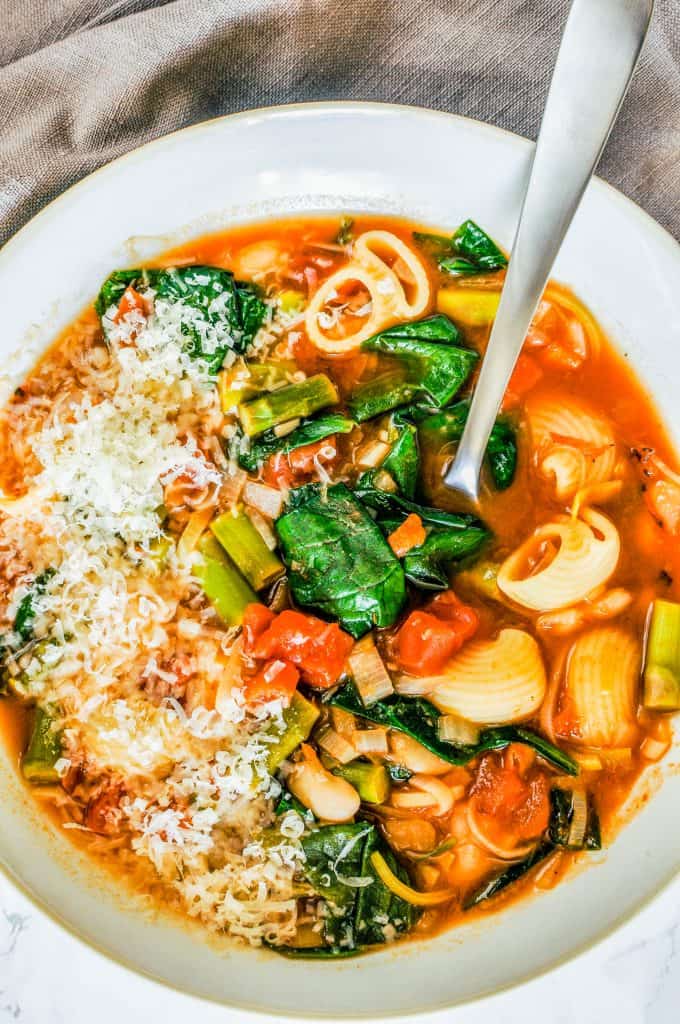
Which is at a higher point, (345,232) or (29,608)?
(345,232)

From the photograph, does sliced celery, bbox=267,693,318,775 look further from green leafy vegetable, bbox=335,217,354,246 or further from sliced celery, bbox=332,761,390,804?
green leafy vegetable, bbox=335,217,354,246

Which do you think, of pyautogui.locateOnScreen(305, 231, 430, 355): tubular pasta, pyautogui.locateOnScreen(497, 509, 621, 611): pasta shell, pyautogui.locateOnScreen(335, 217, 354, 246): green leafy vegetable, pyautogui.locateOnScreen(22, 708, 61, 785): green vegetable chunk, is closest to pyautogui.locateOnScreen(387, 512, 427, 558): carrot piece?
pyautogui.locateOnScreen(497, 509, 621, 611): pasta shell

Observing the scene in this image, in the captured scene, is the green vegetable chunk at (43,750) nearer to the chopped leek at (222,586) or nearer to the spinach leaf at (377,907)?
the chopped leek at (222,586)

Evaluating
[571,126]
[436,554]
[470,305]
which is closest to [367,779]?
[436,554]

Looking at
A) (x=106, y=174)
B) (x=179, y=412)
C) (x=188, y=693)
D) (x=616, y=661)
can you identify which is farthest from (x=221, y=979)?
(x=106, y=174)

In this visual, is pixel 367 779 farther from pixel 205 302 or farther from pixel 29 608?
pixel 205 302

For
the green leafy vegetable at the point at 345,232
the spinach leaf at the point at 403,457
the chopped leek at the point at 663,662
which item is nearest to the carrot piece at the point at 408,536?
the spinach leaf at the point at 403,457
